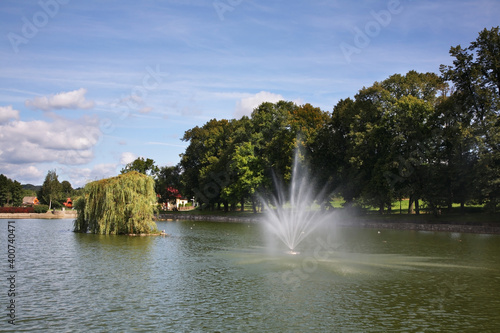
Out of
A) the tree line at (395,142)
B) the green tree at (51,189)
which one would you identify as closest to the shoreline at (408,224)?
the tree line at (395,142)

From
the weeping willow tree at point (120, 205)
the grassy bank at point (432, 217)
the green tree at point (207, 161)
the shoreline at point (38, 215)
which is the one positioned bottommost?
the shoreline at point (38, 215)

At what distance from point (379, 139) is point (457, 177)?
11213mm

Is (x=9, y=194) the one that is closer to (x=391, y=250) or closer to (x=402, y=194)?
(x=402, y=194)

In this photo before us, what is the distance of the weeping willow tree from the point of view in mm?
42312

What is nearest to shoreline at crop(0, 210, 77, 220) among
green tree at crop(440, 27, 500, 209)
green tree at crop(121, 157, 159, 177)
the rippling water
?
green tree at crop(121, 157, 159, 177)

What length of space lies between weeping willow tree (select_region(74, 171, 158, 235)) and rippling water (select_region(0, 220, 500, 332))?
8.42 meters

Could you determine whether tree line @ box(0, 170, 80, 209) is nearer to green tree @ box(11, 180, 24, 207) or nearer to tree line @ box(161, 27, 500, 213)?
green tree @ box(11, 180, 24, 207)

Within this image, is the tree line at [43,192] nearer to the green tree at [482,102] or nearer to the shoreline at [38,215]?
the shoreline at [38,215]

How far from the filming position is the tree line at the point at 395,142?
169ft

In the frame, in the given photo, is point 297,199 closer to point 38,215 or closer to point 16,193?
point 38,215

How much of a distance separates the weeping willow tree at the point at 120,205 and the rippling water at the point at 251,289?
8421 millimetres

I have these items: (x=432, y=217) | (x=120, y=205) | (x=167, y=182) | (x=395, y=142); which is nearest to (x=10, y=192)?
(x=167, y=182)

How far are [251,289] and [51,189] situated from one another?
394 ft

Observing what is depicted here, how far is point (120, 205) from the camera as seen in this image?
4228 cm
